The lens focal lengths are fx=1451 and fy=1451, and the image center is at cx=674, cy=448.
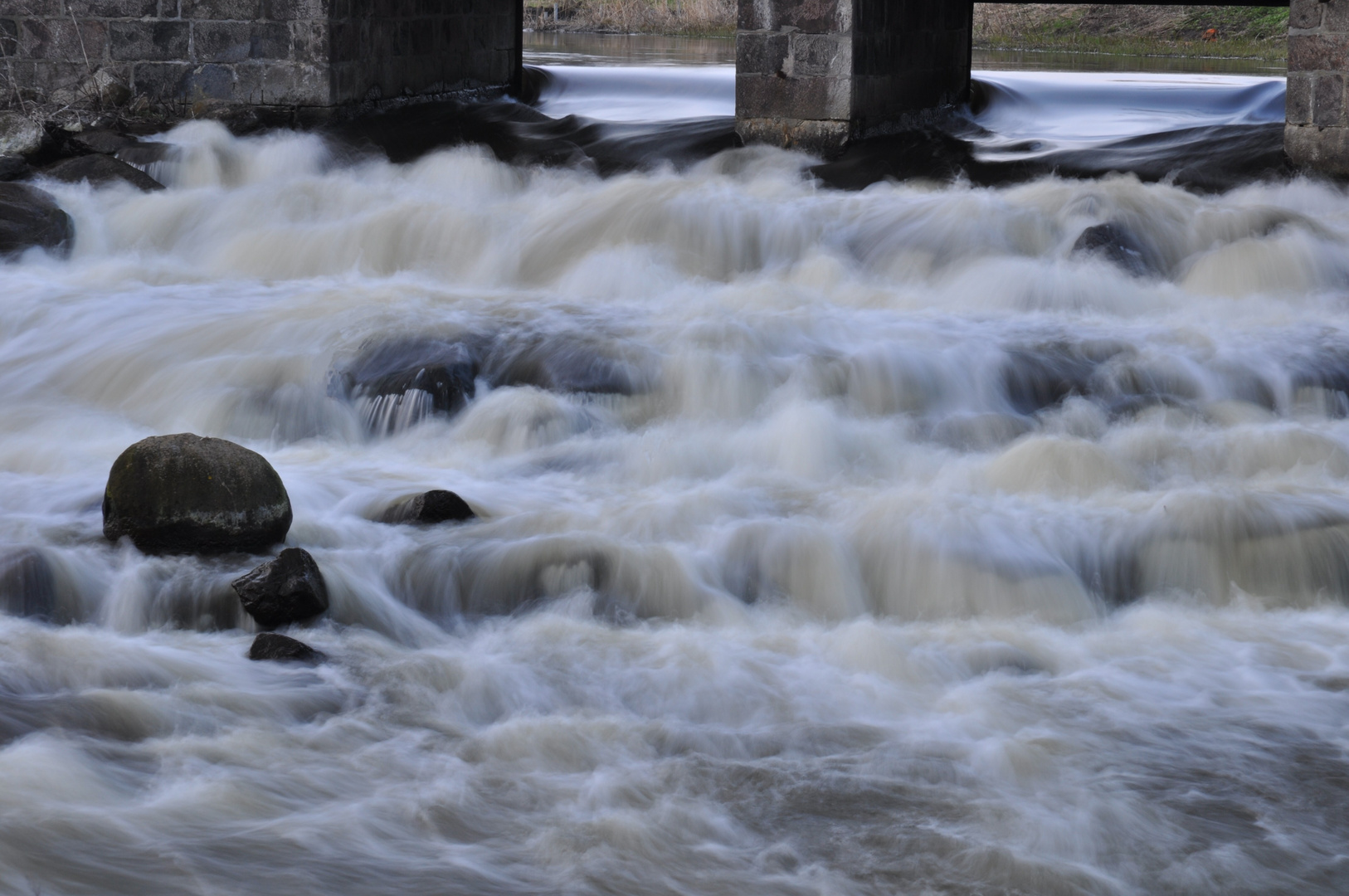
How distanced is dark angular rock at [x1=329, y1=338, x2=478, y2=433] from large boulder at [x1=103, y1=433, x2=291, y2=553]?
1356 mm

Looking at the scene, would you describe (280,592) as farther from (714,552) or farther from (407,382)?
(407,382)

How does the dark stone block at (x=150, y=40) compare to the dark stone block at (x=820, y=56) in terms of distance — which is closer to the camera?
the dark stone block at (x=820, y=56)

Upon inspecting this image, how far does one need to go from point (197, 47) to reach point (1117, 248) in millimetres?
6315

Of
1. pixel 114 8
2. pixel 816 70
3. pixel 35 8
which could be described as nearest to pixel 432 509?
pixel 816 70

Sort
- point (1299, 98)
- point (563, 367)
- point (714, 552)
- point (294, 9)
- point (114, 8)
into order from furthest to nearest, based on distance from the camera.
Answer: point (114, 8), point (294, 9), point (1299, 98), point (563, 367), point (714, 552)

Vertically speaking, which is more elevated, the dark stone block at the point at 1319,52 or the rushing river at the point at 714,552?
the dark stone block at the point at 1319,52

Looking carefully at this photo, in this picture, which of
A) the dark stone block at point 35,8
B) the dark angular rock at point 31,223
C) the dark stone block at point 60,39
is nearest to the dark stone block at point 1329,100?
the dark angular rock at point 31,223

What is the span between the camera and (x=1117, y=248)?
23.9 feet

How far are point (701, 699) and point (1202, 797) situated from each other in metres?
1.22

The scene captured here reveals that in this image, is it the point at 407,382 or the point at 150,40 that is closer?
the point at 407,382

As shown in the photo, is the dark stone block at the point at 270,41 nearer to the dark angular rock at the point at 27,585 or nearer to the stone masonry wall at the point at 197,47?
the stone masonry wall at the point at 197,47

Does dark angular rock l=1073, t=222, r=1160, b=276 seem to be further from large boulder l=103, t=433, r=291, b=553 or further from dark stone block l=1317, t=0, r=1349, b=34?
large boulder l=103, t=433, r=291, b=553

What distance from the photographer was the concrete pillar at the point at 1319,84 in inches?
320

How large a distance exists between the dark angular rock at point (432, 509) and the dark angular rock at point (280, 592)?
699 mm
